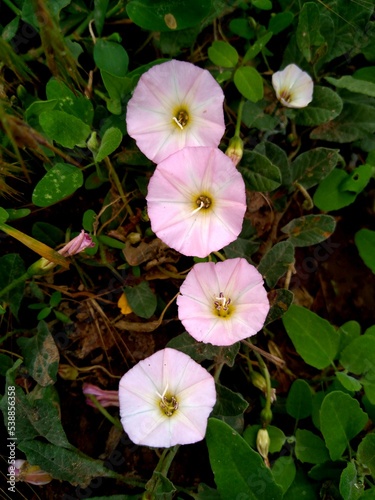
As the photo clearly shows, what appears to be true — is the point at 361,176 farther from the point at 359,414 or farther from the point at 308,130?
the point at 359,414

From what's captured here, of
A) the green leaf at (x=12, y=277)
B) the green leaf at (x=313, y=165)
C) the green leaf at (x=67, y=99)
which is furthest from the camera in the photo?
the green leaf at (x=313, y=165)

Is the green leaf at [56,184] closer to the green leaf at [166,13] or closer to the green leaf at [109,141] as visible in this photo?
the green leaf at [109,141]

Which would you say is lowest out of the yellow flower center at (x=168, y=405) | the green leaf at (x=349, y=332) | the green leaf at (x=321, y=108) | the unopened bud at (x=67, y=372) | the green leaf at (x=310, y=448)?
the green leaf at (x=310, y=448)


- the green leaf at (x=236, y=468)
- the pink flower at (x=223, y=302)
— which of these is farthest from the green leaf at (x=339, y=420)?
the pink flower at (x=223, y=302)

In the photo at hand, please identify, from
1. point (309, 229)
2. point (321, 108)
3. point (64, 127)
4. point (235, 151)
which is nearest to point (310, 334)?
point (309, 229)

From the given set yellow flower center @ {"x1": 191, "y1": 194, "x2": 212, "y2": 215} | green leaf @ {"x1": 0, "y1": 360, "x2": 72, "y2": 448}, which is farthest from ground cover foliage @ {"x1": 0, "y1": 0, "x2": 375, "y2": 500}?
yellow flower center @ {"x1": 191, "y1": 194, "x2": 212, "y2": 215}

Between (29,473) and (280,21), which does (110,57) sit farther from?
(29,473)
